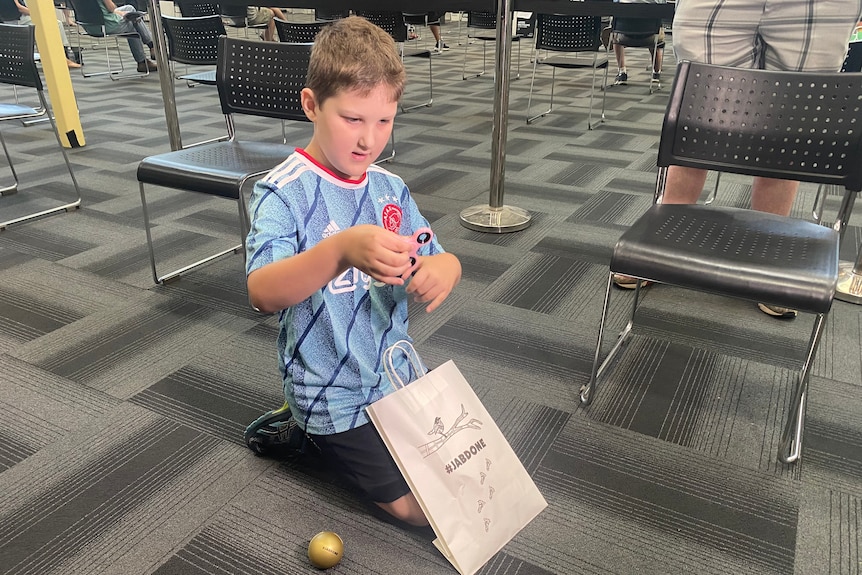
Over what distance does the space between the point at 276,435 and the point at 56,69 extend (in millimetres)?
3313

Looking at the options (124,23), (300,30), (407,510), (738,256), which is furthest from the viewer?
(124,23)

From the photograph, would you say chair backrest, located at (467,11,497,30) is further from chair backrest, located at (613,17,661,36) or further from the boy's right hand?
the boy's right hand

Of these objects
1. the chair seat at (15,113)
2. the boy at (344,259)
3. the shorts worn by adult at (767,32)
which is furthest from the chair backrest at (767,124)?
the chair seat at (15,113)

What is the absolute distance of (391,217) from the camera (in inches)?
44.0

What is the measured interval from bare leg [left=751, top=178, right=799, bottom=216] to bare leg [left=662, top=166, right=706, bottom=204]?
170 millimetres

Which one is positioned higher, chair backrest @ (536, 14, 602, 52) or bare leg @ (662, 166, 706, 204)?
chair backrest @ (536, 14, 602, 52)

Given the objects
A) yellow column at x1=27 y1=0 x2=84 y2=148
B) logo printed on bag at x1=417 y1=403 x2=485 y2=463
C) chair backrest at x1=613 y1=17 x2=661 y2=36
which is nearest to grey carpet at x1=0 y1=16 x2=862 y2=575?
logo printed on bag at x1=417 y1=403 x2=485 y2=463

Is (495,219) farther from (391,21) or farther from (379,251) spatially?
(391,21)

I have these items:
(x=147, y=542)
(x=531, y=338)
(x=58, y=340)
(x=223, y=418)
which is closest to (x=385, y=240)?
(x=147, y=542)

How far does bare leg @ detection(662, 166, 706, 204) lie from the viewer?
198 cm

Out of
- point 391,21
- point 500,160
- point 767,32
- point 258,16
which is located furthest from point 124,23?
point 767,32

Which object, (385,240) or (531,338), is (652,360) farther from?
(385,240)

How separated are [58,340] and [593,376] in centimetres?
149

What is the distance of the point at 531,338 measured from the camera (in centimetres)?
182
